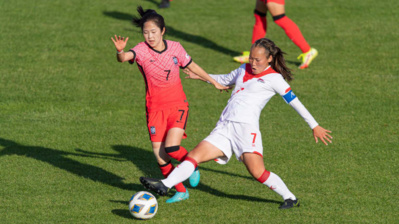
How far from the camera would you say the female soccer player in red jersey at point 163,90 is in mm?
7293

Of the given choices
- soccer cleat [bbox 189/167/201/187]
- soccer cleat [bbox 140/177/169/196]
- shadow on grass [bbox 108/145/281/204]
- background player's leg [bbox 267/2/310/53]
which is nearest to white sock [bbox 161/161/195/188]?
soccer cleat [bbox 140/177/169/196]

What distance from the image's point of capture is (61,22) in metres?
15.3

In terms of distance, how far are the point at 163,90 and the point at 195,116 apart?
11.0ft

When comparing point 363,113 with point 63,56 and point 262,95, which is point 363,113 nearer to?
point 262,95

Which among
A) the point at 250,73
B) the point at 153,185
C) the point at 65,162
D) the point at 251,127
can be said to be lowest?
the point at 65,162

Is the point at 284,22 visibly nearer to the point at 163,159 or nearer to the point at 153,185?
the point at 163,159

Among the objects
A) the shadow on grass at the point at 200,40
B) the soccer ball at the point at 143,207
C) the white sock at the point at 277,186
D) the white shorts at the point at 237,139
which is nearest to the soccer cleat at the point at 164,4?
the shadow on grass at the point at 200,40

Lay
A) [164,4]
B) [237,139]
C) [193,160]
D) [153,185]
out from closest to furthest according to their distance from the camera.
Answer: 1. [153,185]
2. [193,160]
3. [237,139]
4. [164,4]

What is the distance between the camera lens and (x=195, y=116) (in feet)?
35.2

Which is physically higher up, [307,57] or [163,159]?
[307,57]

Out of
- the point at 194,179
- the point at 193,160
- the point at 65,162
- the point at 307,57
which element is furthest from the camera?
the point at 307,57

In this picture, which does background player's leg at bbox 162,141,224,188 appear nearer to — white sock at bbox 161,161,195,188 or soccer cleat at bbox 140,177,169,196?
white sock at bbox 161,161,195,188

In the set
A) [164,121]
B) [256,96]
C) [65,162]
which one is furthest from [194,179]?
[65,162]

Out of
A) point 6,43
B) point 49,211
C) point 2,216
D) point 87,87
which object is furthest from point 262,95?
point 6,43
